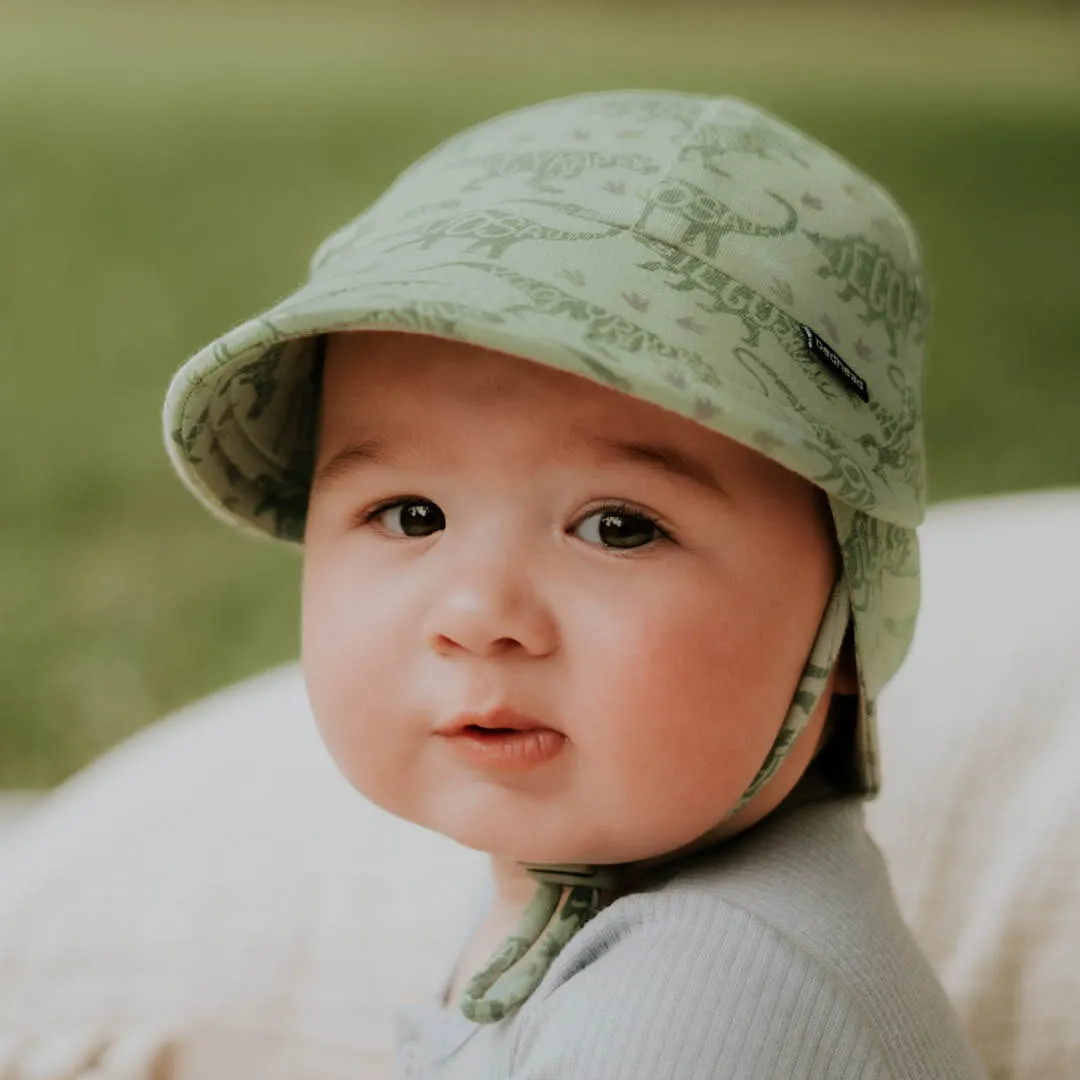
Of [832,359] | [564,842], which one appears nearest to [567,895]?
[564,842]

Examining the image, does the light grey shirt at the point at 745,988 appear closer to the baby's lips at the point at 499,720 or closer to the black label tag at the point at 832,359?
the baby's lips at the point at 499,720

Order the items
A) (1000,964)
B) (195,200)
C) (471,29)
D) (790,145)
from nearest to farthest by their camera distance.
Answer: (790,145) → (1000,964) → (195,200) → (471,29)

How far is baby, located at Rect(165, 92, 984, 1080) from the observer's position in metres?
0.70

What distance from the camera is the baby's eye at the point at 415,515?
783 millimetres

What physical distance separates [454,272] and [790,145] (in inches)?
9.6

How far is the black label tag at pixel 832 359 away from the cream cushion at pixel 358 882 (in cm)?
50

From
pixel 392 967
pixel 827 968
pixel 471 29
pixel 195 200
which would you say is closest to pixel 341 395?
pixel 827 968

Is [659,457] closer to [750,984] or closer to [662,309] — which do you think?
[662,309]

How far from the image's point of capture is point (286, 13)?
143 inches

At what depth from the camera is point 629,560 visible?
28.9 inches

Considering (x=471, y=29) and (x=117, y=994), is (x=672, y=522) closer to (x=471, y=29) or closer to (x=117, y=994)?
(x=117, y=994)

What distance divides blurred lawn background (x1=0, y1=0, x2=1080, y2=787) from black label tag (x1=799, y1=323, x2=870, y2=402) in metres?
1.29

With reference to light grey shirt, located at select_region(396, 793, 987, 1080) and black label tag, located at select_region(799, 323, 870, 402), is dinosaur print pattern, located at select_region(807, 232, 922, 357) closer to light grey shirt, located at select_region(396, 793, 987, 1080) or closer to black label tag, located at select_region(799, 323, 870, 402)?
black label tag, located at select_region(799, 323, 870, 402)

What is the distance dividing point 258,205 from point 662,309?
7.30 feet
